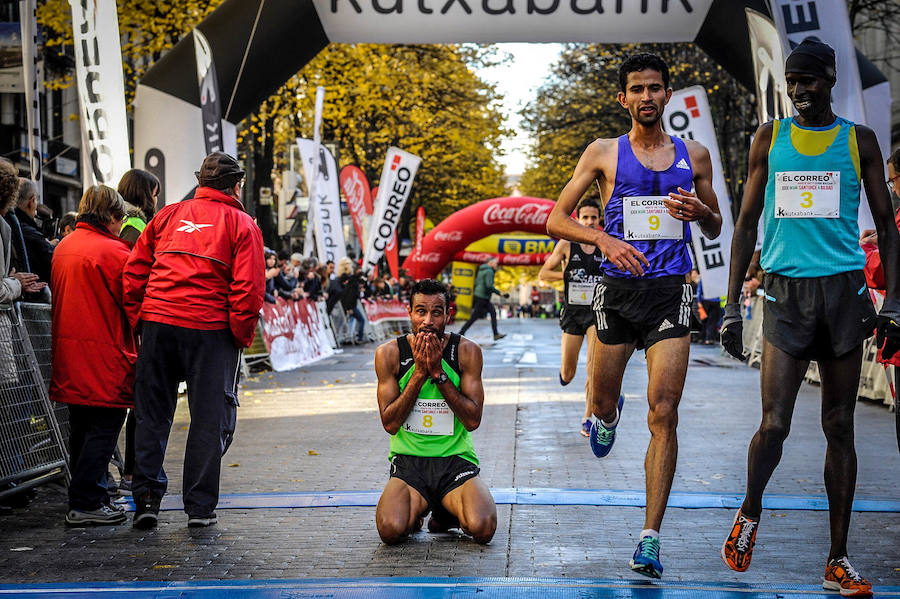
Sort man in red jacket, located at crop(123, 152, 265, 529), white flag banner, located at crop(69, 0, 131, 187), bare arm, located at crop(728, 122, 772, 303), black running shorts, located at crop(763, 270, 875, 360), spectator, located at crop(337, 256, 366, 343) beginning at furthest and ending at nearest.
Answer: spectator, located at crop(337, 256, 366, 343)
white flag banner, located at crop(69, 0, 131, 187)
man in red jacket, located at crop(123, 152, 265, 529)
bare arm, located at crop(728, 122, 772, 303)
black running shorts, located at crop(763, 270, 875, 360)

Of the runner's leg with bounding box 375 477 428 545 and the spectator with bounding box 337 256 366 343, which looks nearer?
the runner's leg with bounding box 375 477 428 545

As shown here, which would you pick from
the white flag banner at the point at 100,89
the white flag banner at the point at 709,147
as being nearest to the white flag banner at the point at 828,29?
the white flag banner at the point at 709,147

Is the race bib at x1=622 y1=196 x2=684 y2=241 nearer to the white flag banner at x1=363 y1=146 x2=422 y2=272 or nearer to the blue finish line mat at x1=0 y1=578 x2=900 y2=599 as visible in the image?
the blue finish line mat at x1=0 y1=578 x2=900 y2=599

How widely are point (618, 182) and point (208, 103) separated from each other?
7.08m

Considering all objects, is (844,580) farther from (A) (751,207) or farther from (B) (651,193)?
(B) (651,193)

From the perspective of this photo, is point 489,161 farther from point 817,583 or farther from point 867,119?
point 817,583

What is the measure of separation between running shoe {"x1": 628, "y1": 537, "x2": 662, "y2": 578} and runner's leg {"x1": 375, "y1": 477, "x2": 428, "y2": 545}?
1.24m

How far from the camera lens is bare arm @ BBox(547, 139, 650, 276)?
525 cm

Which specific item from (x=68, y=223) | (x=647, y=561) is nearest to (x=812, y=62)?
(x=647, y=561)

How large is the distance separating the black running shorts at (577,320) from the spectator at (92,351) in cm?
438

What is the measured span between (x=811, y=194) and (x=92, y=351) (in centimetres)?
393

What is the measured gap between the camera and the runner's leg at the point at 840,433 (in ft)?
15.8

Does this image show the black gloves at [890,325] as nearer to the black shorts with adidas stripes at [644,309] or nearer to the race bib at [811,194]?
the race bib at [811,194]

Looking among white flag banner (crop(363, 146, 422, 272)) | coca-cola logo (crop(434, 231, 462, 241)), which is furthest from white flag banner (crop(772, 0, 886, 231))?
coca-cola logo (crop(434, 231, 462, 241))
